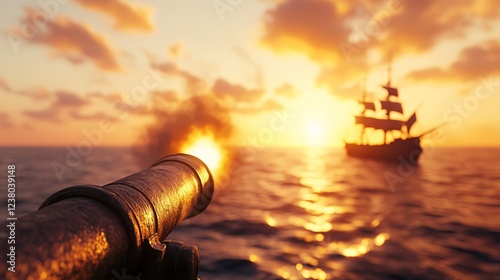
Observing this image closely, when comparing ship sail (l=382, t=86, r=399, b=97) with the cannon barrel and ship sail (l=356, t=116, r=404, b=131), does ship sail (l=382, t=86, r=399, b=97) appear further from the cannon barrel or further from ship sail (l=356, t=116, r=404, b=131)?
the cannon barrel

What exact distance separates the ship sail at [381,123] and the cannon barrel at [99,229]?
281 ft

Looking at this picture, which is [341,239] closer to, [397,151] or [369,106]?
[397,151]

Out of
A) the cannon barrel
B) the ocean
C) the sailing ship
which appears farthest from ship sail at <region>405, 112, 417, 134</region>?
the cannon barrel

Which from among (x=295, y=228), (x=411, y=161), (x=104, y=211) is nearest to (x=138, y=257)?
(x=104, y=211)

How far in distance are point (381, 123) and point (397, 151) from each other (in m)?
8.55

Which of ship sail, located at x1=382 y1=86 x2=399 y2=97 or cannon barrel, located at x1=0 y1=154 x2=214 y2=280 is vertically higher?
ship sail, located at x1=382 y1=86 x2=399 y2=97

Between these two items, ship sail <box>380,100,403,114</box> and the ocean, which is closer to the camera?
the ocean

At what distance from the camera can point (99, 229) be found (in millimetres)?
2537

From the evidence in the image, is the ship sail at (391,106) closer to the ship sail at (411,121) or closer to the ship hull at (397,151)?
the ship sail at (411,121)

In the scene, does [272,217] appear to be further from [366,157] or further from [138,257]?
[366,157]

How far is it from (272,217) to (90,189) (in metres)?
14.3

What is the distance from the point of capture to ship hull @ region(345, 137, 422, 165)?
75.6m

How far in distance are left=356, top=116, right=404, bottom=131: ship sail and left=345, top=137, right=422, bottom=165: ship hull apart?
193 inches

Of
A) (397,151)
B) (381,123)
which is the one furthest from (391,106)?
(397,151)
